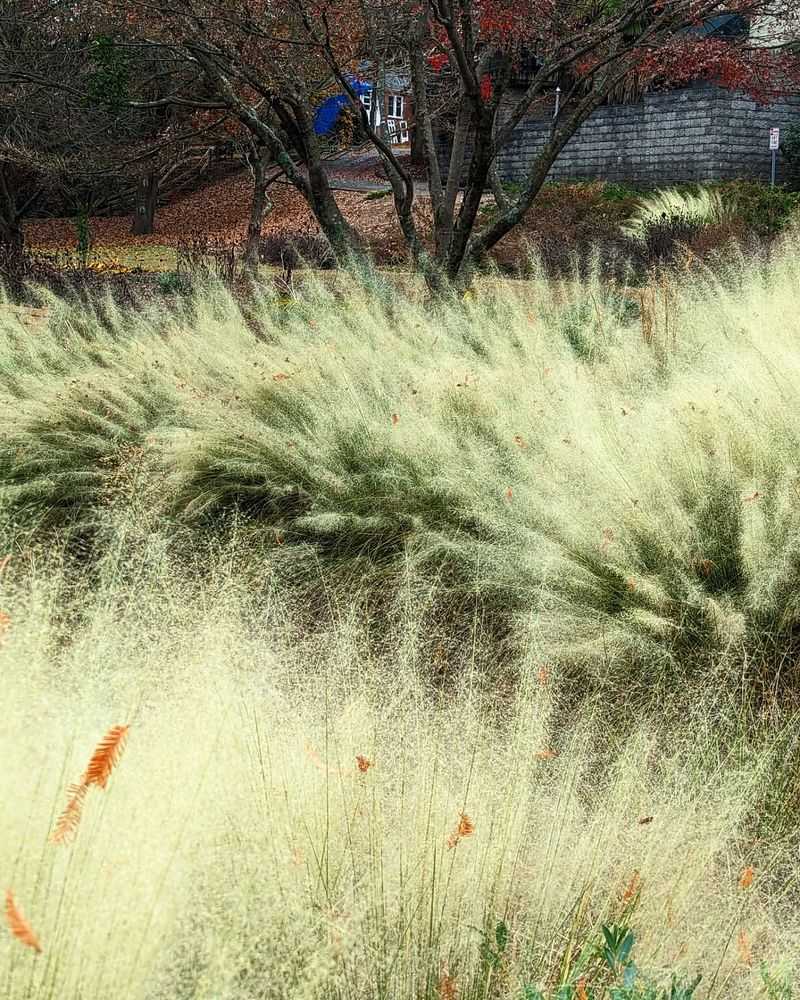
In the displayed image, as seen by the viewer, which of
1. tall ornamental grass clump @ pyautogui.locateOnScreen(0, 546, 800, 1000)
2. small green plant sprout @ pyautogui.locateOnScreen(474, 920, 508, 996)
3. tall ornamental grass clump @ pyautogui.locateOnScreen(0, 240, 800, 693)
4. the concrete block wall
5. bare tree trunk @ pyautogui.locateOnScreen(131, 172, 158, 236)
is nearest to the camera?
tall ornamental grass clump @ pyautogui.locateOnScreen(0, 546, 800, 1000)

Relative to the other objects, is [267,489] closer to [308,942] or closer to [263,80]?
[308,942]

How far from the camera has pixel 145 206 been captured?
22.4 m

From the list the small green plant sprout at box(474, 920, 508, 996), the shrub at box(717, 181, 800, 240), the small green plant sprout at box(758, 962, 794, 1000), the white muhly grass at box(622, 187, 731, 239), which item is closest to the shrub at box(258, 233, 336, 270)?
the white muhly grass at box(622, 187, 731, 239)

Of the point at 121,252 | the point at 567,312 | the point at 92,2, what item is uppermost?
the point at 92,2

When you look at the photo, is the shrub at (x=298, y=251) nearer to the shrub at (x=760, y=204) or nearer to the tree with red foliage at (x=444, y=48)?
the tree with red foliage at (x=444, y=48)

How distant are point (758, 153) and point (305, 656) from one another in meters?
19.0

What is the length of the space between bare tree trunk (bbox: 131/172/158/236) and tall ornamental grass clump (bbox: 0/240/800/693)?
723 inches

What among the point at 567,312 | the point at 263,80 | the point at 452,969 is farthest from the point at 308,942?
the point at 263,80

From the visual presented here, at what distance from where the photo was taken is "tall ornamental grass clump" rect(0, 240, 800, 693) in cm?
262

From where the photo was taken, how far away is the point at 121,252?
64.5 feet

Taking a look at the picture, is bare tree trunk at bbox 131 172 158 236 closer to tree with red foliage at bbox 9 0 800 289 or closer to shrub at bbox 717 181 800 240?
shrub at bbox 717 181 800 240

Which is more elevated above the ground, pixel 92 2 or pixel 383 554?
pixel 92 2

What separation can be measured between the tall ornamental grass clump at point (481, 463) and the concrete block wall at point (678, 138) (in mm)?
15075

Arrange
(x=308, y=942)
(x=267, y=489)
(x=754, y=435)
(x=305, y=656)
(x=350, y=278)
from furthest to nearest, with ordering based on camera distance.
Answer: (x=350, y=278)
(x=267, y=489)
(x=754, y=435)
(x=305, y=656)
(x=308, y=942)
